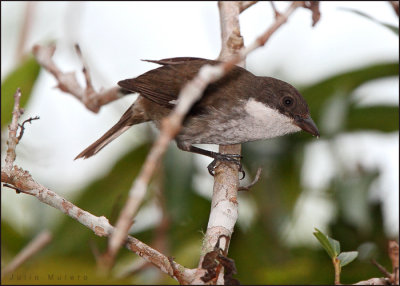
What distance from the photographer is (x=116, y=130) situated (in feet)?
14.3

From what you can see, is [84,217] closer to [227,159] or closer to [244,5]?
[227,159]

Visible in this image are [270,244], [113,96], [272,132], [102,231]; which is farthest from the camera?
[113,96]

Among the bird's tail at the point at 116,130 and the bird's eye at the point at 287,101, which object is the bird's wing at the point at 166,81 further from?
the bird's eye at the point at 287,101

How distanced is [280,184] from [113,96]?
47.1 inches

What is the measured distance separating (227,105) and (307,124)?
0.50 m

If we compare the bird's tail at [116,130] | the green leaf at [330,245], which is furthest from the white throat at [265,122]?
the green leaf at [330,245]

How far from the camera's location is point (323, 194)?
385cm

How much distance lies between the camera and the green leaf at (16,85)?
12.6ft

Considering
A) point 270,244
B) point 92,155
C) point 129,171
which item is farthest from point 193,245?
point 92,155

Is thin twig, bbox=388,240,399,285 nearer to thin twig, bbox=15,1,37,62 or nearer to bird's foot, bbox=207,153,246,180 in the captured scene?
bird's foot, bbox=207,153,246,180

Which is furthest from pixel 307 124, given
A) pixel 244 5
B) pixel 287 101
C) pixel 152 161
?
pixel 152 161

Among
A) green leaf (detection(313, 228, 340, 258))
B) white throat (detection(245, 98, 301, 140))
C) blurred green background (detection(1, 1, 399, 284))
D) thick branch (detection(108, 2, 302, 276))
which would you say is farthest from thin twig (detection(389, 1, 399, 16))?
thick branch (detection(108, 2, 302, 276))

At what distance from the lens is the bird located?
3814 millimetres

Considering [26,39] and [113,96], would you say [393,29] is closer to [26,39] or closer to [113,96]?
[113,96]
